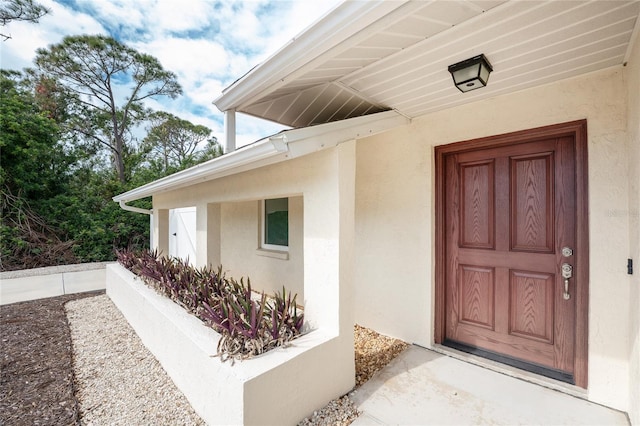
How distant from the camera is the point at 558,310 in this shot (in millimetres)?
2988

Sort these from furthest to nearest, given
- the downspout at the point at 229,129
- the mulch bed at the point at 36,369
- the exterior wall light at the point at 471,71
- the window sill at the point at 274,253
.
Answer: the window sill at the point at 274,253 < the downspout at the point at 229,129 < the mulch bed at the point at 36,369 < the exterior wall light at the point at 471,71

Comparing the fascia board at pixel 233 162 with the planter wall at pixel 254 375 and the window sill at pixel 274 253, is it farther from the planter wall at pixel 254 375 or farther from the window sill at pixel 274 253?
the window sill at pixel 274 253

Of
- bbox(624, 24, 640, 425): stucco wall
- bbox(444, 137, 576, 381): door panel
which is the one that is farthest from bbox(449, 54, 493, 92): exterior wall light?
bbox(444, 137, 576, 381): door panel

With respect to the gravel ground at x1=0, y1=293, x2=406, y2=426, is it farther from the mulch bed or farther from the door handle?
the door handle

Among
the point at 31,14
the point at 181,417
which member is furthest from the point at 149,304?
the point at 31,14

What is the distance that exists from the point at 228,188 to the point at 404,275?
295 centimetres

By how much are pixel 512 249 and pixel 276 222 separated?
4635 millimetres

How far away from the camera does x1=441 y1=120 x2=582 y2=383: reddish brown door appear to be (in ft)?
9.70

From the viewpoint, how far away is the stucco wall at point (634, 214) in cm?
209

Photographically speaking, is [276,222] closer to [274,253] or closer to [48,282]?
[274,253]

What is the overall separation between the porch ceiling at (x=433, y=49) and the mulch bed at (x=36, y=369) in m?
3.97

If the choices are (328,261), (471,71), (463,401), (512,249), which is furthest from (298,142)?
(463,401)

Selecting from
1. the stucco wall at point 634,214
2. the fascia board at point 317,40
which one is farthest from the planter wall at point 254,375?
the fascia board at point 317,40

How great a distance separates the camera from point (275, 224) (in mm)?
6605
